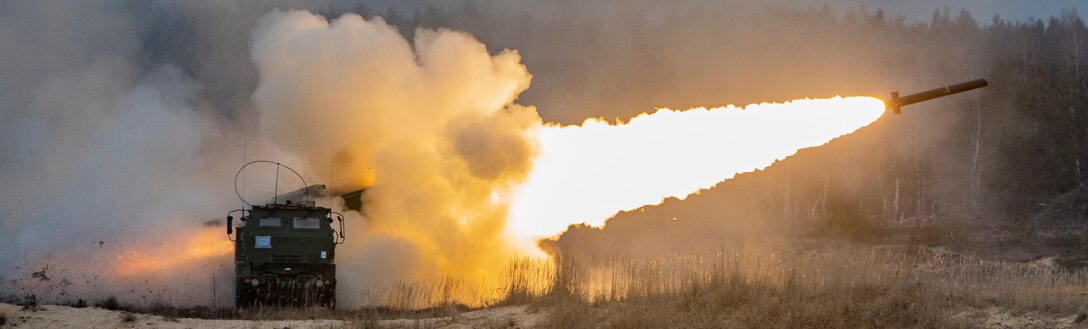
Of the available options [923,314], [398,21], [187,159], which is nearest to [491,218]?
[923,314]

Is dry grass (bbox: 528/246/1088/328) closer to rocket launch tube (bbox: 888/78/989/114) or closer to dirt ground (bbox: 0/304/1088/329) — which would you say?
dirt ground (bbox: 0/304/1088/329)

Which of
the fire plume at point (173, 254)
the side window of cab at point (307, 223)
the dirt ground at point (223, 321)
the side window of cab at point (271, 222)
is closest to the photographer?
the dirt ground at point (223, 321)

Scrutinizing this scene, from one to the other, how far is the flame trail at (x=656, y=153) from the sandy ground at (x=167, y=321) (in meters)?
5.38

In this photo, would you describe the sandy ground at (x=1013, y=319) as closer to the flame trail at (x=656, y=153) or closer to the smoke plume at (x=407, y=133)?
the flame trail at (x=656, y=153)

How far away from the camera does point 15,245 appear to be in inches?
997

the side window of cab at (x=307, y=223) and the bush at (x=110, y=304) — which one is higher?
the side window of cab at (x=307, y=223)

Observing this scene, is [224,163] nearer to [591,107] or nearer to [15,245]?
[15,245]

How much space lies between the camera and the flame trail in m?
23.8

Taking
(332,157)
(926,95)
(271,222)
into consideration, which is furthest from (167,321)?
(926,95)

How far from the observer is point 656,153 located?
24.6 m

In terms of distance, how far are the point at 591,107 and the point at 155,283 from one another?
28204mm

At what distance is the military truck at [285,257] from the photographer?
69.4 feet

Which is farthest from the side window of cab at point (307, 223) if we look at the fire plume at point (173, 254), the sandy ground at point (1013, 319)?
the sandy ground at point (1013, 319)

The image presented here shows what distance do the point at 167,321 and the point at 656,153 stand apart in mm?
10694
